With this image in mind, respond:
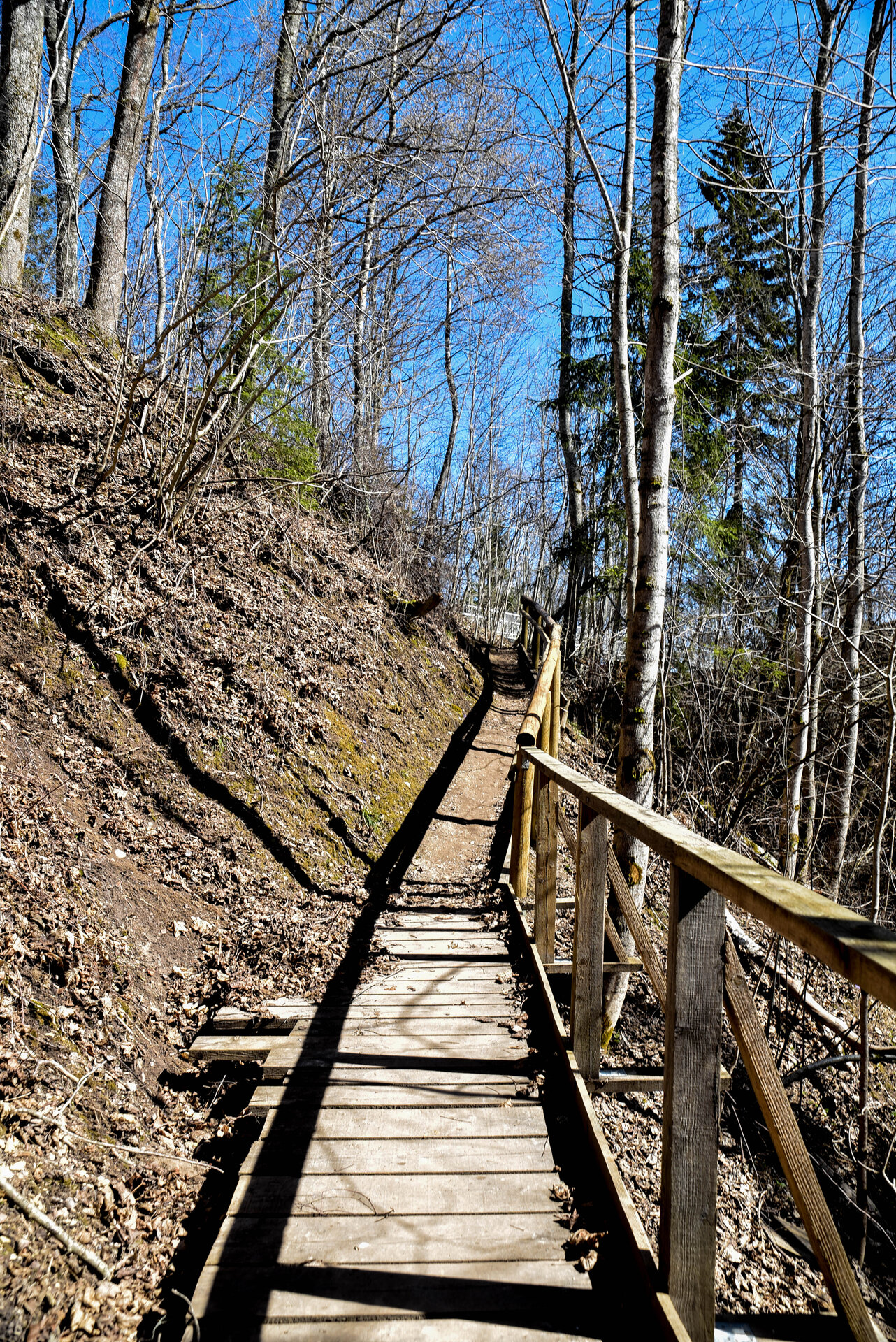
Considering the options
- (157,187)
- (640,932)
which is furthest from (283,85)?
(640,932)

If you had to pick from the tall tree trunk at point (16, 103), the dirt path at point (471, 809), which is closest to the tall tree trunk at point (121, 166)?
the tall tree trunk at point (16, 103)

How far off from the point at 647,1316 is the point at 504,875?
13.5 ft

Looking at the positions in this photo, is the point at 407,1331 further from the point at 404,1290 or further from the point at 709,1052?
the point at 709,1052

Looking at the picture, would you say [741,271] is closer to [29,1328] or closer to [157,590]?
[157,590]

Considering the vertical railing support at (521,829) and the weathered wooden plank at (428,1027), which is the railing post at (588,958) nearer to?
the weathered wooden plank at (428,1027)

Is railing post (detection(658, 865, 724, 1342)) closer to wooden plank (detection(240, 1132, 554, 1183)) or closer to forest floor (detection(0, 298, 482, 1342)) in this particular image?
wooden plank (detection(240, 1132, 554, 1183))

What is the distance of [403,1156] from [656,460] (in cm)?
453

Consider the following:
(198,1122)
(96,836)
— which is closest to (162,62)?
(96,836)

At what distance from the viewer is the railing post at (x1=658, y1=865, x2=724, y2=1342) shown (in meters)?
1.87

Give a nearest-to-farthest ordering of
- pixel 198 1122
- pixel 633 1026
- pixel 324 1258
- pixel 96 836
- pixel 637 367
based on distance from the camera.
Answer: pixel 324 1258
pixel 198 1122
pixel 96 836
pixel 633 1026
pixel 637 367

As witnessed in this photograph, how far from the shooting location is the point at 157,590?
6.28m

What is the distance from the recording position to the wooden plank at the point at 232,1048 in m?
3.41

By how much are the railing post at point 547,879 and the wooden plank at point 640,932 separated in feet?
1.18

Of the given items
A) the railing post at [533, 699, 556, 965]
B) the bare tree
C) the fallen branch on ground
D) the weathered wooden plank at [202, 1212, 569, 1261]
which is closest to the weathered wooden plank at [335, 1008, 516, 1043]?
the railing post at [533, 699, 556, 965]
